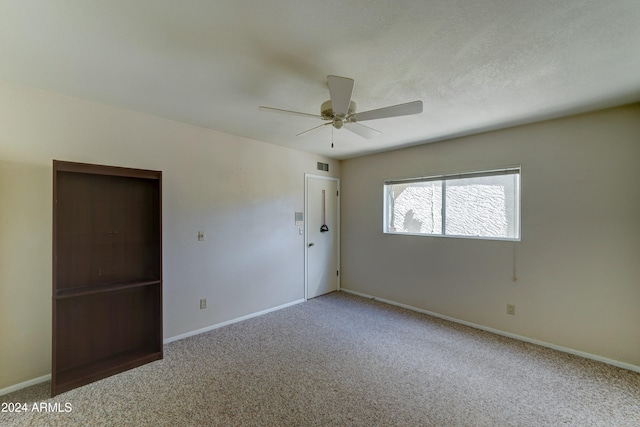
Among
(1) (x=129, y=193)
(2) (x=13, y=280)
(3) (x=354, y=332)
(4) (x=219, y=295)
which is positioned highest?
(1) (x=129, y=193)

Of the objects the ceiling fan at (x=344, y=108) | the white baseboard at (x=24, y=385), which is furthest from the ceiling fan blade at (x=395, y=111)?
the white baseboard at (x=24, y=385)

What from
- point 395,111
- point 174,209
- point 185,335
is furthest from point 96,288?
point 395,111

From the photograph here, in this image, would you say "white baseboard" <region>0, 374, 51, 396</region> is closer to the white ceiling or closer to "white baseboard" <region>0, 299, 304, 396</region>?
"white baseboard" <region>0, 299, 304, 396</region>

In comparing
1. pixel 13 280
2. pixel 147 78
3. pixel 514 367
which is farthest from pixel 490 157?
pixel 13 280

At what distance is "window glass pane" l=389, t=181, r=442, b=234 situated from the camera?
3930 mm

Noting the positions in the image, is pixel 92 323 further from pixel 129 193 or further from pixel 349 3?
pixel 349 3

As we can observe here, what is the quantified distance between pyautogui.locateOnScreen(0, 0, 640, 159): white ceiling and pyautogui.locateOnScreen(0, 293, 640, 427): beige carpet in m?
2.52

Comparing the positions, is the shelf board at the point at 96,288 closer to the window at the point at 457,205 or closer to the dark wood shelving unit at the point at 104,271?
the dark wood shelving unit at the point at 104,271

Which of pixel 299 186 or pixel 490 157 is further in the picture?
pixel 299 186

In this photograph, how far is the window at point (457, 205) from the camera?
327cm

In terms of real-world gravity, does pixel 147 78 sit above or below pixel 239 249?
above

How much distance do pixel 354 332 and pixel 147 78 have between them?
3342 millimetres

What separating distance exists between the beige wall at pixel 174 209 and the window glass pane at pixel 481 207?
7.23 ft

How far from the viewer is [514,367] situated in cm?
254
